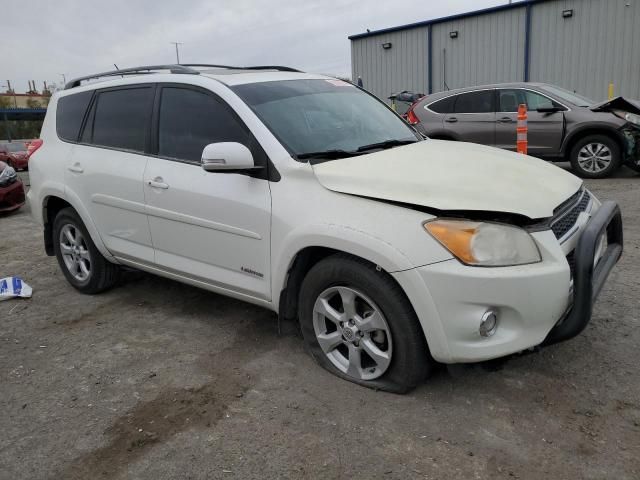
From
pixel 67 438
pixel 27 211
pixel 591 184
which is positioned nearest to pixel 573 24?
pixel 591 184

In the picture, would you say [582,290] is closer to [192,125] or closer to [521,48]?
[192,125]

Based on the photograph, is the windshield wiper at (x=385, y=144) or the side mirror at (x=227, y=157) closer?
the side mirror at (x=227, y=157)

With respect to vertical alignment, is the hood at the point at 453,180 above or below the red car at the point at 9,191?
above

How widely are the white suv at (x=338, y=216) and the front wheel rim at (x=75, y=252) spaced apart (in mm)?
157

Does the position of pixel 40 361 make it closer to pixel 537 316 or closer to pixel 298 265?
pixel 298 265

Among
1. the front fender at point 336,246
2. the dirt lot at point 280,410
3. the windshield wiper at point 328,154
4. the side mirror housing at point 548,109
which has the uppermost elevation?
the side mirror housing at point 548,109

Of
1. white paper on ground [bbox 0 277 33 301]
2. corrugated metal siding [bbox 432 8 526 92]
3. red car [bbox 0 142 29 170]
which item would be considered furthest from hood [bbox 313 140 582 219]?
red car [bbox 0 142 29 170]

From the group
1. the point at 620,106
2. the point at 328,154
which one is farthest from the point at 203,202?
the point at 620,106

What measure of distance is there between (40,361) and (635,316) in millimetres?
3855

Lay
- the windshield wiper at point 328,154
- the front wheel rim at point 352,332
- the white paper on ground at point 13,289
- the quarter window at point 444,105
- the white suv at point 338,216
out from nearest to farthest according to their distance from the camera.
→ 1. the white suv at point 338,216
2. the front wheel rim at point 352,332
3. the windshield wiper at point 328,154
4. the white paper on ground at point 13,289
5. the quarter window at point 444,105

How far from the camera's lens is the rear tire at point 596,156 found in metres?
8.96

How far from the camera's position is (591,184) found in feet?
28.8

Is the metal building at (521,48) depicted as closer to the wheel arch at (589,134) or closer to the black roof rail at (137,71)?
the wheel arch at (589,134)

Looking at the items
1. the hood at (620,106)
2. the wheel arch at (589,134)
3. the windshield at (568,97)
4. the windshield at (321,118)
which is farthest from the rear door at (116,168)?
the windshield at (568,97)
